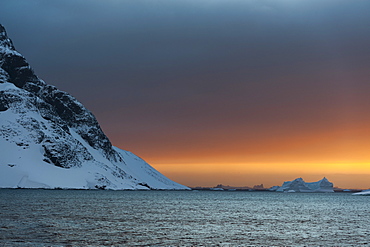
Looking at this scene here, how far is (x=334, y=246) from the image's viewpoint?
192ft

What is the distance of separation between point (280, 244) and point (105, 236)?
22.9 m

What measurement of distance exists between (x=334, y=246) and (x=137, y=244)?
2535cm

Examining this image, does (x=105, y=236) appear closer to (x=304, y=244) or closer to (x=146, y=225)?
(x=146, y=225)

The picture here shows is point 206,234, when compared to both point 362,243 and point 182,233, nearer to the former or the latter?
point 182,233

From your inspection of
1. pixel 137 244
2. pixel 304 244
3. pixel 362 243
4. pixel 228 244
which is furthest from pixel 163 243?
pixel 362 243

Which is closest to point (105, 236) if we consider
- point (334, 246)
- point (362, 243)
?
point (334, 246)

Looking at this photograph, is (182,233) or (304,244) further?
(182,233)

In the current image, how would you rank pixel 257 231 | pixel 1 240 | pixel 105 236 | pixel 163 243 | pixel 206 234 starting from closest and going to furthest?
pixel 1 240 < pixel 163 243 < pixel 105 236 < pixel 206 234 < pixel 257 231

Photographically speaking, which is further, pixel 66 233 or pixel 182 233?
pixel 182 233

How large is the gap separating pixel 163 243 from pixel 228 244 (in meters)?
8.20

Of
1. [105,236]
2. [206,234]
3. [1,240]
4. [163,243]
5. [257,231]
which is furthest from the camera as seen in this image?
[257,231]

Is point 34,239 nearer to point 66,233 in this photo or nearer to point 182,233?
point 66,233

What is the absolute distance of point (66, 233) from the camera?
6141 cm

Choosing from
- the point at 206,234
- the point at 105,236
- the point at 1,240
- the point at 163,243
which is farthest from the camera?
the point at 206,234
